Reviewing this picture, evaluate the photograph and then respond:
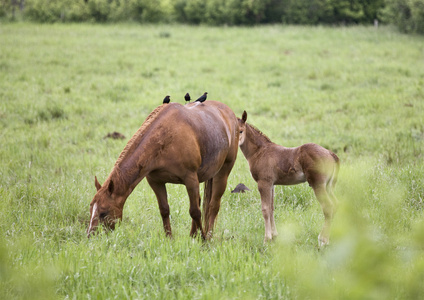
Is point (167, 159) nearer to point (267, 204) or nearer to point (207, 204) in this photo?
point (207, 204)

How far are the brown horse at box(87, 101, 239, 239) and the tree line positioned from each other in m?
37.4

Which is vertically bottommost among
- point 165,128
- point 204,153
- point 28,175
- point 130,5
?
point 28,175

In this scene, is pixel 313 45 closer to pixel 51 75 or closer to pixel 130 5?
pixel 51 75

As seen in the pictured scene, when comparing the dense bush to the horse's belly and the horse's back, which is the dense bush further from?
the horse's back

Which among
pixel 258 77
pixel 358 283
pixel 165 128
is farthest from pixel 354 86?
pixel 358 283

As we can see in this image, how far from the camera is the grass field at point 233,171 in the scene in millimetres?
1374

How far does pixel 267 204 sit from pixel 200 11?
4699 cm

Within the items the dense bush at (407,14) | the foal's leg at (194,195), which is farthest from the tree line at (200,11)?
the foal's leg at (194,195)

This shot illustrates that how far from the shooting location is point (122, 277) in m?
3.60

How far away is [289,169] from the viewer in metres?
5.20

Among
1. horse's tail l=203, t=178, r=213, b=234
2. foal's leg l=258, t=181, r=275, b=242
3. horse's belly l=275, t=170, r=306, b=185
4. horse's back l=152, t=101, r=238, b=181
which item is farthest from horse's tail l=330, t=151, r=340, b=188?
→ horse's tail l=203, t=178, r=213, b=234

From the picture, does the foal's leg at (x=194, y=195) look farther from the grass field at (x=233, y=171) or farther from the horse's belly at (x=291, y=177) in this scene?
the horse's belly at (x=291, y=177)

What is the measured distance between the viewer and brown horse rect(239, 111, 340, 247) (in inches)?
190

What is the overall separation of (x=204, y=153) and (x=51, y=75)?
44.4ft
